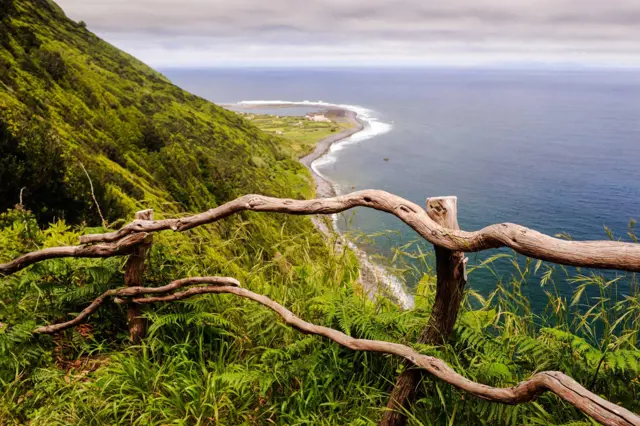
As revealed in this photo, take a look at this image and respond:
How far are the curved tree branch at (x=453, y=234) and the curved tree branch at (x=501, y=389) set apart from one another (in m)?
0.60

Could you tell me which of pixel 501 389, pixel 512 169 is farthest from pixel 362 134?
pixel 501 389

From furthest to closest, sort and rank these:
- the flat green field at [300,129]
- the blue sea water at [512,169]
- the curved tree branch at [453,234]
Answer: the flat green field at [300,129]
the blue sea water at [512,169]
the curved tree branch at [453,234]

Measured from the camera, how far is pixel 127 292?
12.8 feet

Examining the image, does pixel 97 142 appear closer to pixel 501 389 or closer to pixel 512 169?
pixel 501 389

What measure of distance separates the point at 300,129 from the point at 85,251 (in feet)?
427

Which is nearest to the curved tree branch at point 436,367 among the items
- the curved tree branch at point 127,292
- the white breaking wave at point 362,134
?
the curved tree branch at point 127,292

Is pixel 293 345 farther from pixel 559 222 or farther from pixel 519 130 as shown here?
pixel 519 130

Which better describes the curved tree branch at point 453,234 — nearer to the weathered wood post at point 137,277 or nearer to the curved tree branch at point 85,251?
the curved tree branch at point 85,251

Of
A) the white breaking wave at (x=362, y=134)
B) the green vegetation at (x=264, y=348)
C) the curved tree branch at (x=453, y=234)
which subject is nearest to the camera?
the curved tree branch at (x=453, y=234)

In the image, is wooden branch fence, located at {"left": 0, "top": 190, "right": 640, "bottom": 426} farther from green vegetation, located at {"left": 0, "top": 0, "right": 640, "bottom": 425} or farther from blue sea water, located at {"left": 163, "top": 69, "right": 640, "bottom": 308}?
blue sea water, located at {"left": 163, "top": 69, "right": 640, "bottom": 308}

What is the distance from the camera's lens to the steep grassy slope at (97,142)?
8.02m

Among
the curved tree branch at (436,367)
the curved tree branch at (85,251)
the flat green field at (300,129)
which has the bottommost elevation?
the flat green field at (300,129)

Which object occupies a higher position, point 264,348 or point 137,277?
point 137,277

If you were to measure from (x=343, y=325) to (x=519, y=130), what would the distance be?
13435 cm
